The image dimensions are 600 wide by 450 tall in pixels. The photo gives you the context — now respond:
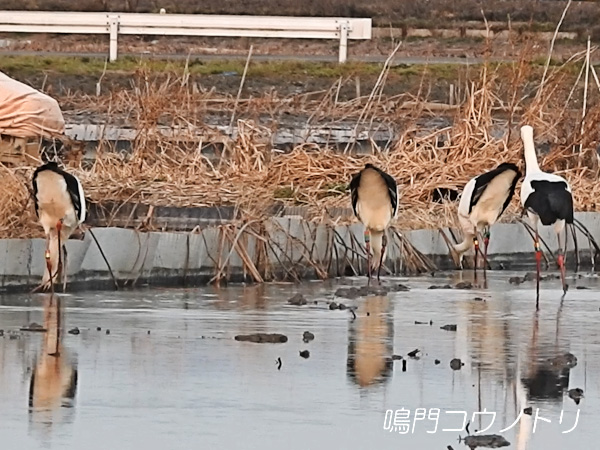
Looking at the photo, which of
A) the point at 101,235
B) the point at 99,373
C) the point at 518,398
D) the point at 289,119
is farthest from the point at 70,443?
the point at 289,119

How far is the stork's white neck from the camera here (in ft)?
49.8

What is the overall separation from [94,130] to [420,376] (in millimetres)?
11771

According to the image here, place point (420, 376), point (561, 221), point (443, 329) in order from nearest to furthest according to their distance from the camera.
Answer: point (420, 376), point (443, 329), point (561, 221)

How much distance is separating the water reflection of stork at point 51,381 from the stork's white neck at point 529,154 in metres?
5.38

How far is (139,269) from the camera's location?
1323cm

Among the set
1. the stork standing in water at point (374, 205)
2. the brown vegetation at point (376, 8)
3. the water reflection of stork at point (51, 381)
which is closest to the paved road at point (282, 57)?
the brown vegetation at point (376, 8)

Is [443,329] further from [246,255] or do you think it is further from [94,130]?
[94,130]

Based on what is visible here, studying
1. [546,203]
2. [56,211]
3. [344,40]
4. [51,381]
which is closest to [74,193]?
[56,211]

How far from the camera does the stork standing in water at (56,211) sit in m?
12.5

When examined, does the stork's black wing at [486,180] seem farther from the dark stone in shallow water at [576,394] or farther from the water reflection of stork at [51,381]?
the dark stone in shallow water at [576,394]

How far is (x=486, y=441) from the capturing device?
7996mm

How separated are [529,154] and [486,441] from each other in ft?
25.2

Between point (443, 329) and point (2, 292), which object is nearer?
point (443, 329)

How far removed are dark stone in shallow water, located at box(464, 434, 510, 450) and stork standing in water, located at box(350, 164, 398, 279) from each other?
234 inches
